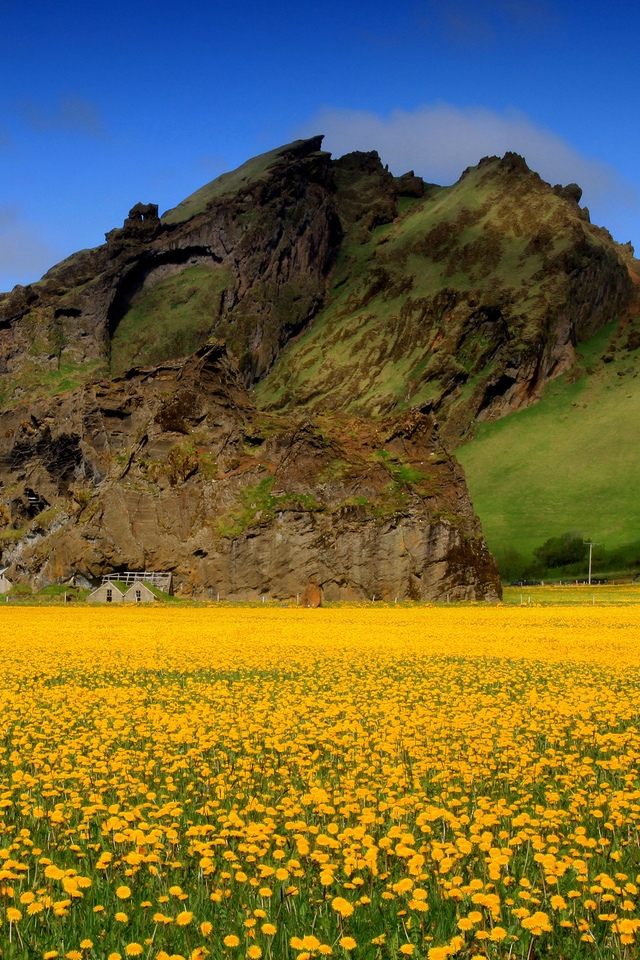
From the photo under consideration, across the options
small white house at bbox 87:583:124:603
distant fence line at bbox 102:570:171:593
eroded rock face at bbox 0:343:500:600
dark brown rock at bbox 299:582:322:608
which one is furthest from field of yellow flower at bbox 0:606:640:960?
distant fence line at bbox 102:570:171:593

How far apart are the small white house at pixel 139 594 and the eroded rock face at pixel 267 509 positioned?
4.69m

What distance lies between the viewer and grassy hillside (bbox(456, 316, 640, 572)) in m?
142

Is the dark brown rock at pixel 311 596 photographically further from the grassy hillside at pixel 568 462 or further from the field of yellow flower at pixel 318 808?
the grassy hillside at pixel 568 462

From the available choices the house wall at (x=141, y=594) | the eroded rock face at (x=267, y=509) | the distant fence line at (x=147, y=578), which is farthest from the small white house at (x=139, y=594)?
the eroded rock face at (x=267, y=509)

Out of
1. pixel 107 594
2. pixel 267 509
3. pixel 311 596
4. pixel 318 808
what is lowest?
pixel 107 594

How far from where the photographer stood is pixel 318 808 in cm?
1043

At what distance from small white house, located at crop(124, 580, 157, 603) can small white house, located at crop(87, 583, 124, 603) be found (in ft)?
2.43

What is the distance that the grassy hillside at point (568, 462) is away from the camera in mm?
141625

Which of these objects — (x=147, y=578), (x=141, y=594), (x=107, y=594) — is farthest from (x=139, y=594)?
(x=147, y=578)

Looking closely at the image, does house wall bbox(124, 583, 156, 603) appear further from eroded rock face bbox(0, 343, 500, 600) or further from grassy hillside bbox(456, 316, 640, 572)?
grassy hillside bbox(456, 316, 640, 572)

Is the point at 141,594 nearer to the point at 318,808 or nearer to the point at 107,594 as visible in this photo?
the point at 107,594

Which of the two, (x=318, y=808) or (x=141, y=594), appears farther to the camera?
(x=141, y=594)

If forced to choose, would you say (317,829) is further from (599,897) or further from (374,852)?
(599,897)

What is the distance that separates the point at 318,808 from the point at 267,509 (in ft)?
216
